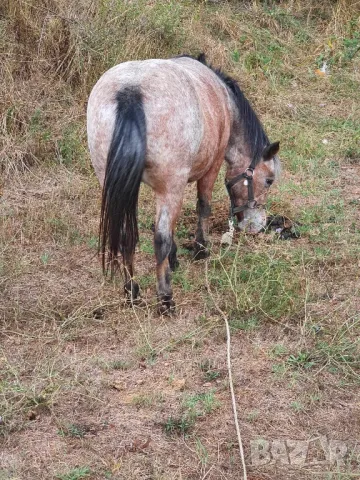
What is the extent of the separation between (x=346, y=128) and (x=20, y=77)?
3.50m

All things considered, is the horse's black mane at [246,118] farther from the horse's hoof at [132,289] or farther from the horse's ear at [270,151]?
the horse's hoof at [132,289]

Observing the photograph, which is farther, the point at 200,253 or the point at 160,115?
the point at 200,253

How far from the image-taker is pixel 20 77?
7223 millimetres

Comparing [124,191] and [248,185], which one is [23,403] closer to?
[124,191]

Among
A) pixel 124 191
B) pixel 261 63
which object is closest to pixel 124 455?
pixel 124 191

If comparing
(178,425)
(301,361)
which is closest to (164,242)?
(301,361)

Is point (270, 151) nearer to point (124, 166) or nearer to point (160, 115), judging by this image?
point (160, 115)

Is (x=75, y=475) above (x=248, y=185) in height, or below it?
below

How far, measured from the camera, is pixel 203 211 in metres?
5.70

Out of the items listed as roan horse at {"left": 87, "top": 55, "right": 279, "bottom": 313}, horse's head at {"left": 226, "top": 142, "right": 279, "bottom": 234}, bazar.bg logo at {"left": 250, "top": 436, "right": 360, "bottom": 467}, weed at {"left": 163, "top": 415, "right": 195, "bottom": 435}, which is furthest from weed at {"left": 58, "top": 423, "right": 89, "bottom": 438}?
horse's head at {"left": 226, "top": 142, "right": 279, "bottom": 234}

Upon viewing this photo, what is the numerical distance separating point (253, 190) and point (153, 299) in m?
1.45

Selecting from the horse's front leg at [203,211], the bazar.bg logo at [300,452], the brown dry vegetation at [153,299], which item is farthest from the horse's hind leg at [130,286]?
the bazar.bg logo at [300,452]

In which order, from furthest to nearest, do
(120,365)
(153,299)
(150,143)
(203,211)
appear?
(203,211)
(153,299)
(150,143)
(120,365)

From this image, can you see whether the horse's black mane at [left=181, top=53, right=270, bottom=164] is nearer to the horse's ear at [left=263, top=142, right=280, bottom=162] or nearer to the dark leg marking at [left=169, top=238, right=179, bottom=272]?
the horse's ear at [left=263, top=142, right=280, bottom=162]
